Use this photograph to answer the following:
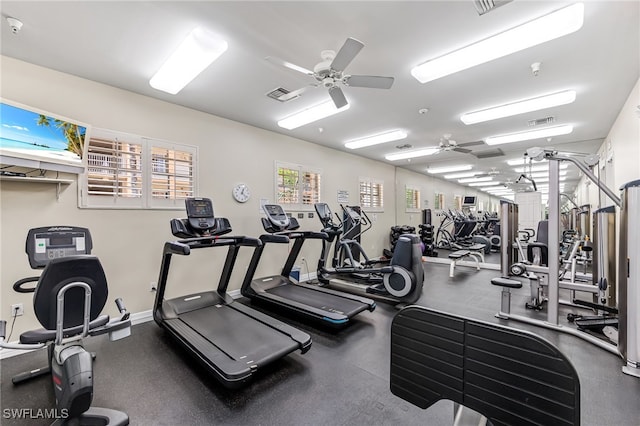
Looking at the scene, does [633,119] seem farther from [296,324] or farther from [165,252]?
[165,252]

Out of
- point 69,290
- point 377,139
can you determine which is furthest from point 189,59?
point 377,139

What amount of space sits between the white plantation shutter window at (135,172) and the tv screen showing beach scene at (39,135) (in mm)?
251

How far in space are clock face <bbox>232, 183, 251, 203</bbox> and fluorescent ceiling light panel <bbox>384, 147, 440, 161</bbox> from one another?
4163 mm

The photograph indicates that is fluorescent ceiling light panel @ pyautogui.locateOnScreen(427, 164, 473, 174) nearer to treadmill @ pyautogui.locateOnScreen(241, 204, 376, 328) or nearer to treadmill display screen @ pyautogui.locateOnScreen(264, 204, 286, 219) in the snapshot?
treadmill @ pyautogui.locateOnScreen(241, 204, 376, 328)

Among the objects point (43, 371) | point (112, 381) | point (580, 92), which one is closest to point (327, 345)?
point (112, 381)

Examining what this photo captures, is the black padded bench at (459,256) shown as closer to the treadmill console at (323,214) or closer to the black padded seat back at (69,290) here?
the treadmill console at (323,214)

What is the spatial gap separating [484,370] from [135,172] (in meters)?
4.20

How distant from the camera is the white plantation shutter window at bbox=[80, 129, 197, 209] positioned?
130 inches

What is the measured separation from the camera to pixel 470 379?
37.4 inches

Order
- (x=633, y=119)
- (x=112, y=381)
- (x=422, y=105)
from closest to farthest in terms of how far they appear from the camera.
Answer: (x=112, y=381), (x=633, y=119), (x=422, y=105)

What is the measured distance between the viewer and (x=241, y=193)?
4711mm

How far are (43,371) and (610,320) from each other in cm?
580

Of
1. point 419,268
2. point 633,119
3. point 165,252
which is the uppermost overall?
point 633,119

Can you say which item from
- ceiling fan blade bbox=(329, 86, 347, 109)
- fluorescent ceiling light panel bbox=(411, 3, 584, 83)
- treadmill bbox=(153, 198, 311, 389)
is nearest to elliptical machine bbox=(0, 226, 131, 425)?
treadmill bbox=(153, 198, 311, 389)
